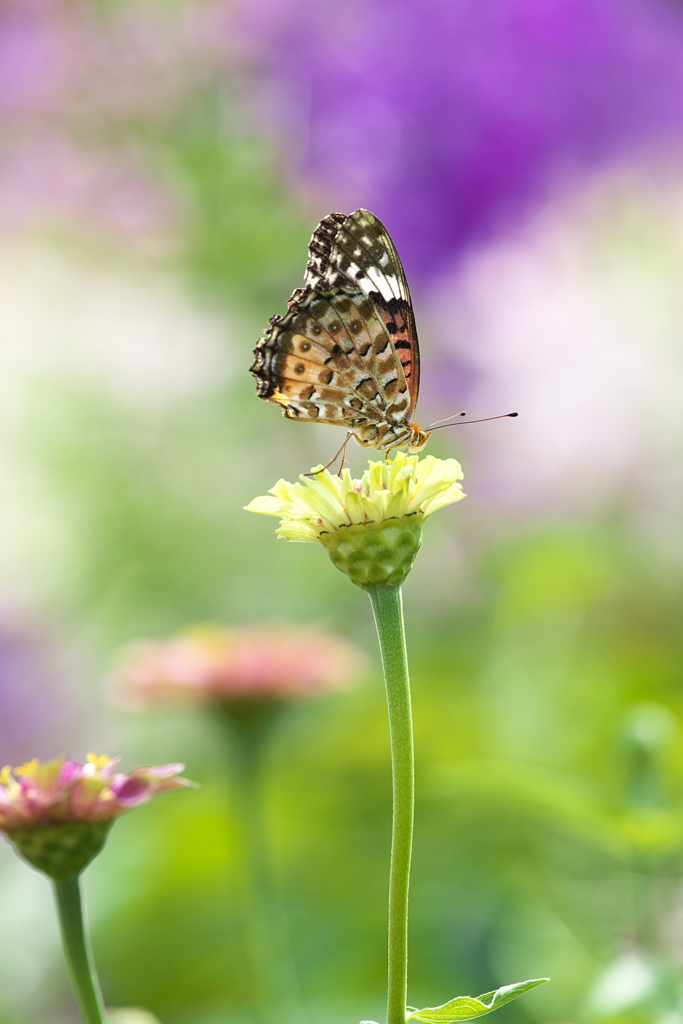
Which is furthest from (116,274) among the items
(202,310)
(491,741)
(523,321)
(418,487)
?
(418,487)

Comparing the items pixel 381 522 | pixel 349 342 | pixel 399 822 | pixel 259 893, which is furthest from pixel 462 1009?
pixel 259 893

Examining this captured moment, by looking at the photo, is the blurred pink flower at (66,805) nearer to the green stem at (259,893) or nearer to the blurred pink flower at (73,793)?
the blurred pink flower at (73,793)

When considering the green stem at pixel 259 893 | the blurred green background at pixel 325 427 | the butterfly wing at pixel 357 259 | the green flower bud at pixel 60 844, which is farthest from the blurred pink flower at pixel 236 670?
the green flower bud at pixel 60 844

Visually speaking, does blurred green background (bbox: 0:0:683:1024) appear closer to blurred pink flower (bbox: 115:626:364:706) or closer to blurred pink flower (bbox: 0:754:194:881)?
blurred pink flower (bbox: 115:626:364:706)

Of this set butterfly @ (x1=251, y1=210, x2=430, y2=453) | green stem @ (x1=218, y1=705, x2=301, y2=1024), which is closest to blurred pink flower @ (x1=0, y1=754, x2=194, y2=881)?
butterfly @ (x1=251, y1=210, x2=430, y2=453)

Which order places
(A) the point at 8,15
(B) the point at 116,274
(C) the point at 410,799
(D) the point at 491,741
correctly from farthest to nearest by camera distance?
(B) the point at 116,274
(A) the point at 8,15
(D) the point at 491,741
(C) the point at 410,799

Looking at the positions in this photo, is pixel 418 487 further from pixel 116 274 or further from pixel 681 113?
pixel 681 113
